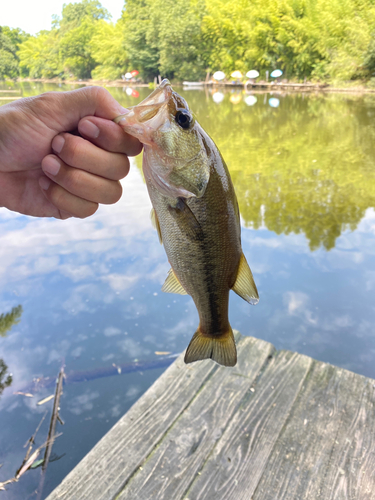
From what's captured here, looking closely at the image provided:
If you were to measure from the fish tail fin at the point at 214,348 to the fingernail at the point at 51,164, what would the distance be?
85cm

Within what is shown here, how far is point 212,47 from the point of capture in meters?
42.7

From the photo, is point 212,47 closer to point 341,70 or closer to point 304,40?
point 304,40

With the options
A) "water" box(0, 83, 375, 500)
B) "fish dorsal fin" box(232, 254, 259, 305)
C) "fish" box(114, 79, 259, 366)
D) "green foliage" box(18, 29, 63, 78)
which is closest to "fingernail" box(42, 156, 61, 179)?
"fish" box(114, 79, 259, 366)

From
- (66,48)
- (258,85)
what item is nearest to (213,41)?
(258,85)

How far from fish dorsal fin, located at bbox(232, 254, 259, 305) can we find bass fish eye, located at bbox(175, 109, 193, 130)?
48 centimetres

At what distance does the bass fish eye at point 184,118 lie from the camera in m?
1.09

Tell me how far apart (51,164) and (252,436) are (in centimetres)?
190

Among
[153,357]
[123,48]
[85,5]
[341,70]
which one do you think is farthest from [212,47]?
[153,357]

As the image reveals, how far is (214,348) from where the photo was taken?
134cm

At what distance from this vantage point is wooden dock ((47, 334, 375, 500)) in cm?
183

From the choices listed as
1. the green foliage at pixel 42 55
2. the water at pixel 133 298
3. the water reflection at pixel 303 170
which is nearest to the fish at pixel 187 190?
the water at pixel 133 298

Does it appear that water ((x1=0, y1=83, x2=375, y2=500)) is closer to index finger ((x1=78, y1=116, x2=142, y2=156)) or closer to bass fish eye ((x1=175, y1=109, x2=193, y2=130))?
index finger ((x1=78, y1=116, x2=142, y2=156))

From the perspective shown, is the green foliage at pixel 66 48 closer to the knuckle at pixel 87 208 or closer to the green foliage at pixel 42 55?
the green foliage at pixel 42 55

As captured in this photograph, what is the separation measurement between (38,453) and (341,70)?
38052 millimetres
